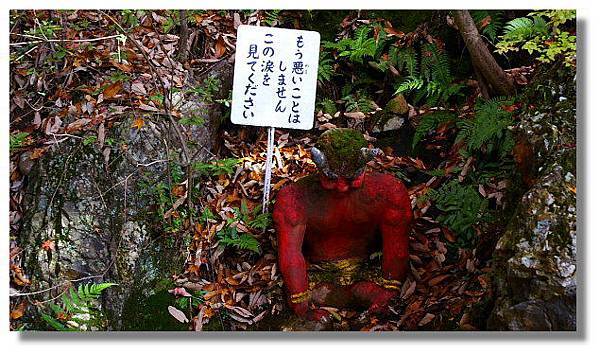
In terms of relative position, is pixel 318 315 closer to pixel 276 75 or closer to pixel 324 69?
pixel 276 75

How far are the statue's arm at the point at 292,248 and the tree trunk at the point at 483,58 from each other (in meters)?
2.00

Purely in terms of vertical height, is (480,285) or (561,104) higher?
(561,104)

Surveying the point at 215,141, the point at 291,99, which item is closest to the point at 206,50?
the point at 215,141

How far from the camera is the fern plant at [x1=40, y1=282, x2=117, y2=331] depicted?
4309mm

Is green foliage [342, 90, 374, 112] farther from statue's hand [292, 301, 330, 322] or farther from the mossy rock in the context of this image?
statue's hand [292, 301, 330, 322]

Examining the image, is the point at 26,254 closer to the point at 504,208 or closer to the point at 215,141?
the point at 215,141

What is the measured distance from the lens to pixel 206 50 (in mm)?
6113

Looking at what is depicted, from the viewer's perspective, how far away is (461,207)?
188 inches

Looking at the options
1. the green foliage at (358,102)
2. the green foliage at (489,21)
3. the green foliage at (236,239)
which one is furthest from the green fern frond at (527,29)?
the green foliage at (236,239)

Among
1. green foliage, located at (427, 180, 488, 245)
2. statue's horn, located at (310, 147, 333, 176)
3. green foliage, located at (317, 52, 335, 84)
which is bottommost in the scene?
green foliage, located at (427, 180, 488, 245)

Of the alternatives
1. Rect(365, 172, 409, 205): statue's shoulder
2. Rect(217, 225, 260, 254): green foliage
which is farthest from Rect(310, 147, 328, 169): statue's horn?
Rect(217, 225, 260, 254): green foliage

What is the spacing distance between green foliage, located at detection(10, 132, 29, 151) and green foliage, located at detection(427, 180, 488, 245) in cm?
320

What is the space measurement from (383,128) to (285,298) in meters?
1.90

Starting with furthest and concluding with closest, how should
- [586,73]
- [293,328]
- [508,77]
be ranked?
1. [508,77]
2. [293,328]
3. [586,73]
